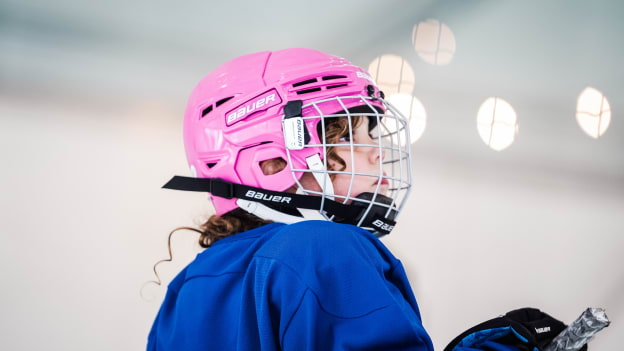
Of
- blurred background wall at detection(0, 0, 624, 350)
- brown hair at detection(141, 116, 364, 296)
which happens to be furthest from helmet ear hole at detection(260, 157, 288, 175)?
blurred background wall at detection(0, 0, 624, 350)

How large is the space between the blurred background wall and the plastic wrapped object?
1054 millimetres

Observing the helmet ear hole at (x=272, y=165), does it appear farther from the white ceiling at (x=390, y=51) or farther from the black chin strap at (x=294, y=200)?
the white ceiling at (x=390, y=51)

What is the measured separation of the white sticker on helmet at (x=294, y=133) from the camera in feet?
3.34

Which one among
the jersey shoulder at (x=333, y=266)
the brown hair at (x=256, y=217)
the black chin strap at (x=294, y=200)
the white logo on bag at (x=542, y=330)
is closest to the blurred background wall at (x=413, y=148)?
the brown hair at (x=256, y=217)

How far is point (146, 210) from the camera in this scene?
1.84 metres

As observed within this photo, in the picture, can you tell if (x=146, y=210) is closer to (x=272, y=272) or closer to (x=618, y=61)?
(x=272, y=272)

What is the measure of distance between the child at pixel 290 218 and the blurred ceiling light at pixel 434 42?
40.5 inches

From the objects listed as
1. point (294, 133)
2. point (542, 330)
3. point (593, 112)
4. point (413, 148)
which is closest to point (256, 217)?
point (294, 133)

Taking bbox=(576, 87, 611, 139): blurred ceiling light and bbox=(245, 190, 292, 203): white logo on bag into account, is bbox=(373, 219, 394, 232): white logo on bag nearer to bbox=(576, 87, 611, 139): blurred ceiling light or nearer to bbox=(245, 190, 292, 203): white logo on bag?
bbox=(245, 190, 292, 203): white logo on bag

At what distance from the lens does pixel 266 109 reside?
1066 mm

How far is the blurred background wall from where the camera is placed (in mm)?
1762

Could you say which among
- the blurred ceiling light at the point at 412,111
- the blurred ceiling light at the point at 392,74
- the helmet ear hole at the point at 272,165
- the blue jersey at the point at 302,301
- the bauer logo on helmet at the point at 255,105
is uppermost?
the blurred ceiling light at the point at 392,74

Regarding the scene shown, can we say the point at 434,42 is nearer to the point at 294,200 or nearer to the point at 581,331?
the point at 294,200

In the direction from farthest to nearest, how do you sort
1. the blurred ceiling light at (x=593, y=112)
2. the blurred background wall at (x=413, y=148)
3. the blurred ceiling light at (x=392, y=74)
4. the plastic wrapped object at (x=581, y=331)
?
the blurred ceiling light at (x=593, y=112), the blurred ceiling light at (x=392, y=74), the blurred background wall at (x=413, y=148), the plastic wrapped object at (x=581, y=331)
